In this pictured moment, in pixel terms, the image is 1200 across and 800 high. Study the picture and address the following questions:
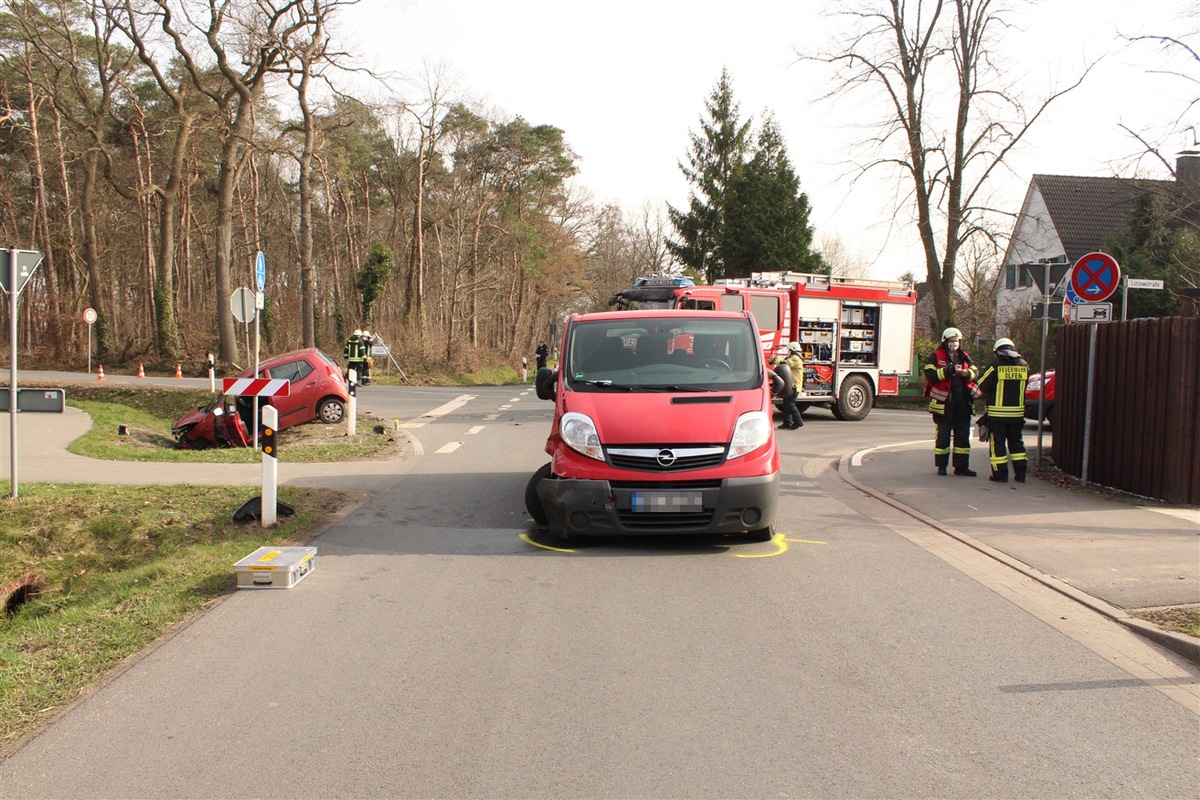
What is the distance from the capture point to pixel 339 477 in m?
12.6

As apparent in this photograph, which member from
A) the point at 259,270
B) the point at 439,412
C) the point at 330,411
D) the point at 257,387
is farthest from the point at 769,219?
the point at 257,387

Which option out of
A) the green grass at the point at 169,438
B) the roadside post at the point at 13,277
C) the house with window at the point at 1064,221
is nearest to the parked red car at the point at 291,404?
the green grass at the point at 169,438

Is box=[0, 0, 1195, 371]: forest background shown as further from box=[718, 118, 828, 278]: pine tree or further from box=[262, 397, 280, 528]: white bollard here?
box=[262, 397, 280, 528]: white bollard

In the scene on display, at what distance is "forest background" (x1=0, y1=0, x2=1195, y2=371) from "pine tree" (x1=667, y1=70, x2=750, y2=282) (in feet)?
0.64

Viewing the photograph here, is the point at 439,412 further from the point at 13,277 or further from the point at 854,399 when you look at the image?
the point at 13,277

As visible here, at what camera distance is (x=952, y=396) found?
498 inches

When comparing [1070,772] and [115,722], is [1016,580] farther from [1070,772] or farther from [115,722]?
[115,722]

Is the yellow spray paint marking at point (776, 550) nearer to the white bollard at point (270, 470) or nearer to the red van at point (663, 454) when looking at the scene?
the red van at point (663, 454)

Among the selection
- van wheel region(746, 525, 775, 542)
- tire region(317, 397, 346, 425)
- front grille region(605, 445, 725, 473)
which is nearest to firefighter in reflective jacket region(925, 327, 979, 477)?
van wheel region(746, 525, 775, 542)

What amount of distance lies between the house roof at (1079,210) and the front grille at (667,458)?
39320 millimetres

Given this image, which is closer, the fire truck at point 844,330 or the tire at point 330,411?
the tire at point 330,411

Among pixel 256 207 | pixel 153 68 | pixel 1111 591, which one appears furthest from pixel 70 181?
pixel 1111 591

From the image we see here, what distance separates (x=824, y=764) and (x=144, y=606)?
15.4 feet

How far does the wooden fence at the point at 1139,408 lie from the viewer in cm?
1013
